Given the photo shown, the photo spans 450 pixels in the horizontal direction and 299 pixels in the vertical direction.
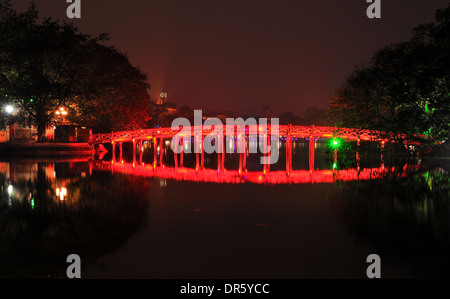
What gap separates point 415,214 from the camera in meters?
9.29

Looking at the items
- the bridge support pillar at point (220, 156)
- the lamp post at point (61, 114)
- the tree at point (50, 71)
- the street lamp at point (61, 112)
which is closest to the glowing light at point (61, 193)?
the bridge support pillar at point (220, 156)

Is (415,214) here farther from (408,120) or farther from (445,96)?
(408,120)

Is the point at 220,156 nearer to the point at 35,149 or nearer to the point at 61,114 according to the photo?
the point at 35,149

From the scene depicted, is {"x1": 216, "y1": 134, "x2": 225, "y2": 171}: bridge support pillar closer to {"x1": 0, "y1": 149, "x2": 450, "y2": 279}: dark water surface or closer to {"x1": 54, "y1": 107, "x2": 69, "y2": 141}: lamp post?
{"x1": 0, "y1": 149, "x2": 450, "y2": 279}: dark water surface

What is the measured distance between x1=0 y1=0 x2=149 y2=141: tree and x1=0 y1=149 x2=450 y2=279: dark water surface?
1829 centimetres

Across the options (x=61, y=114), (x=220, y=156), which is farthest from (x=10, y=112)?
(x=220, y=156)

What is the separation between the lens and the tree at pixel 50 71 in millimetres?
28422

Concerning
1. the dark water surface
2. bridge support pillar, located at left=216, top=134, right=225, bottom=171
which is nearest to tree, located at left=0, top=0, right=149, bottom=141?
bridge support pillar, located at left=216, top=134, right=225, bottom=171

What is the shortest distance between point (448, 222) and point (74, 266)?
299 inches

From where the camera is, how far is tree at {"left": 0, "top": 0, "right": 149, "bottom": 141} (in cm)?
2842

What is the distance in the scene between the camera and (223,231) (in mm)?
7730

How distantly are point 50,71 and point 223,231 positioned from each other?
2665 centimetres

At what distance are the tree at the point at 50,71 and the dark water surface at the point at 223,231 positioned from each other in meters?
18.3

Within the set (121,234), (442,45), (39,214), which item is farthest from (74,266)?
(442,45)
